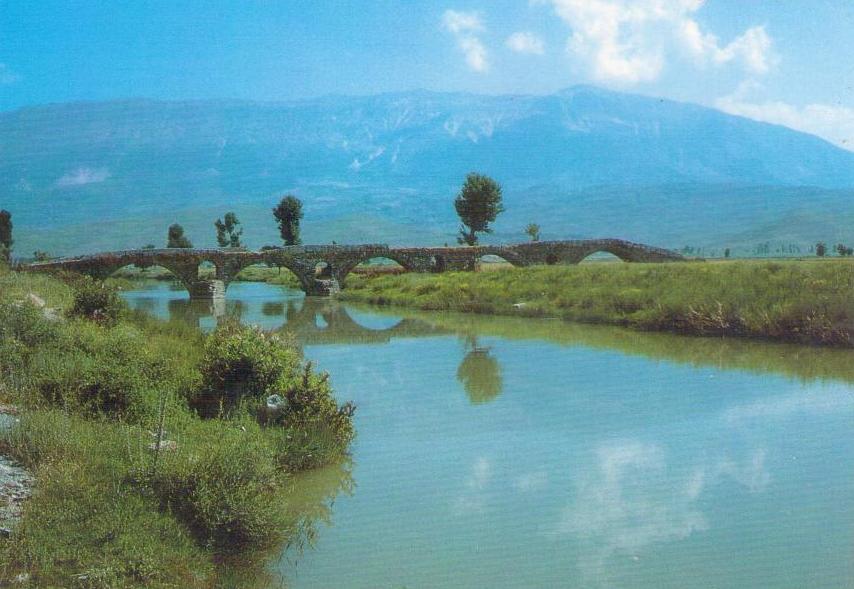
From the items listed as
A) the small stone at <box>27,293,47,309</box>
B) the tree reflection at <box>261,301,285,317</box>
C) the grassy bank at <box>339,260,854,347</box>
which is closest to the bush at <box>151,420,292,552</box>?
the small stone at <box>27,293,47,309</box>

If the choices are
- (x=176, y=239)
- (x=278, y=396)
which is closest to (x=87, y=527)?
(x=278, y=396)

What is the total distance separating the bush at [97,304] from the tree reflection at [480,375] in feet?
27.8

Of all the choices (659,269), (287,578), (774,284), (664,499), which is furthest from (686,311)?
(287,578)

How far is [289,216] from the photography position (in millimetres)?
90625

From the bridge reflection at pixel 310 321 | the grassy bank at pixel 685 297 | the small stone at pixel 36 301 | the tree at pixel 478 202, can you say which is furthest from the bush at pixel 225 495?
the tree at pixel 478 202

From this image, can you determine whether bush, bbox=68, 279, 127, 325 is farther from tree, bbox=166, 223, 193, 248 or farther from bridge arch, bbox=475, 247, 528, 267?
tree, bbox=166, 223, 193, 248

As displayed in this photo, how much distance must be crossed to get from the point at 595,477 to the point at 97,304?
1449 centimetres

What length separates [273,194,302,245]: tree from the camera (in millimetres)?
90125

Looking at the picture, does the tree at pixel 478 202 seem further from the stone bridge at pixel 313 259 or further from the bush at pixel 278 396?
the bush at pixel 278 396

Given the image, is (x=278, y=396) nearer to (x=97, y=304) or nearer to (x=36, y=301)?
(x=97, y=304)

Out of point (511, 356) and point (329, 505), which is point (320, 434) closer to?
point (329, 505)

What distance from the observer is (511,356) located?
22.2 metres

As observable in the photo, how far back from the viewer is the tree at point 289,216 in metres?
90.1

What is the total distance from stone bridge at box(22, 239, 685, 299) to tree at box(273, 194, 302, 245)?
2731cm
